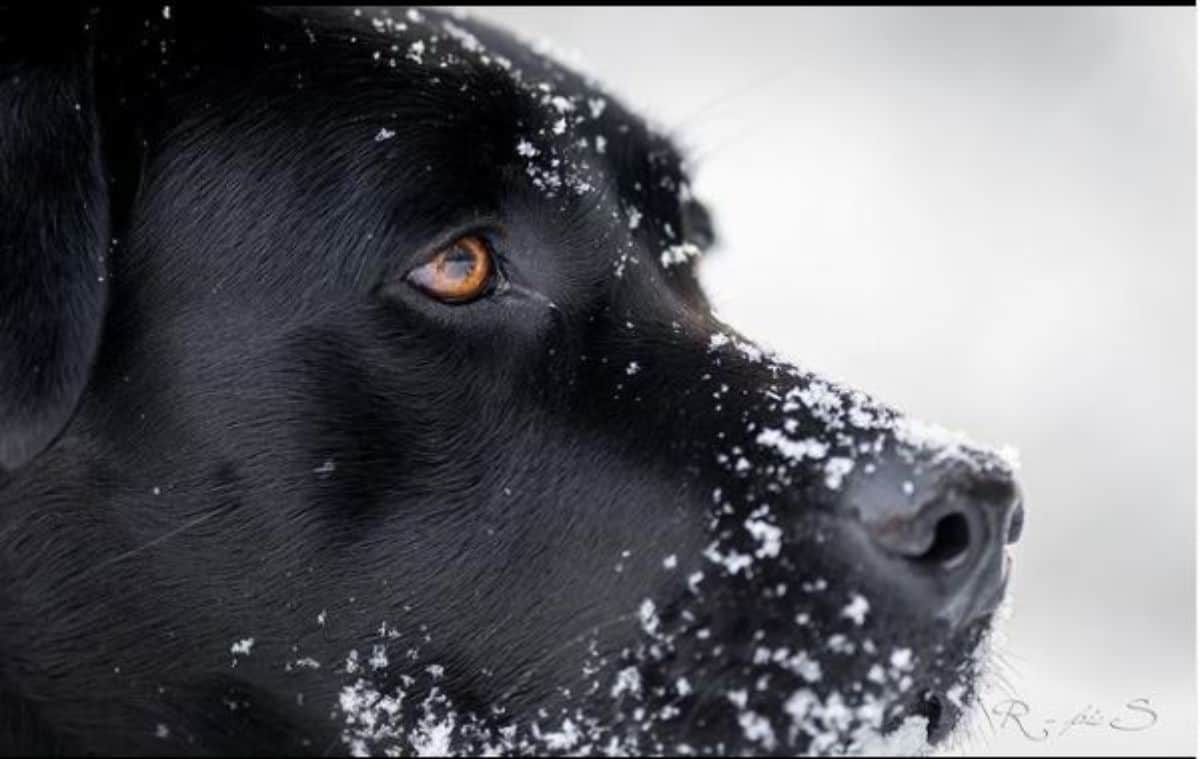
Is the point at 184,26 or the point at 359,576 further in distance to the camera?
the point at 184,26

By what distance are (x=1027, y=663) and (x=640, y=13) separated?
565 centimetres

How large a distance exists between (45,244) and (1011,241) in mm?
5975

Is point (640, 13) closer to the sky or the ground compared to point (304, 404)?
closer to the sky

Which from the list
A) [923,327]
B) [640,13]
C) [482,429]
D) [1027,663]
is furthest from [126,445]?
[640,13]

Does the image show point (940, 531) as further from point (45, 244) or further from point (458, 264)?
point (45, 244)

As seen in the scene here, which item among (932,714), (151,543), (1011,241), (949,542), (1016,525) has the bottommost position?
(151,543)

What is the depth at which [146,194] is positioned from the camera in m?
2.29

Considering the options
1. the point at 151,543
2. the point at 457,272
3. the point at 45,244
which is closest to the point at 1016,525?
the point at 457,272

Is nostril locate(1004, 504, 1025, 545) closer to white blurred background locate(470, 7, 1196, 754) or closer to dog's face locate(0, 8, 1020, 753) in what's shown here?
dog's face locate(0, 8, 1020, 753)

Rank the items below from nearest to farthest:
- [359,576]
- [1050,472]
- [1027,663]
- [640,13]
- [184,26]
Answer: [359,576]
[184,26]
[1027,663]
[1050,472]
[640,13]

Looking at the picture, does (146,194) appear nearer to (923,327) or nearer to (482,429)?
(482,429)

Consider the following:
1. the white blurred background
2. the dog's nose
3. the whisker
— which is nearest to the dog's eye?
the whisker

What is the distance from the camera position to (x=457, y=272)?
225cm

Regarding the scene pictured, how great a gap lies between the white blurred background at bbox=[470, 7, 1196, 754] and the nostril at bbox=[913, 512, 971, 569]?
1.71m
